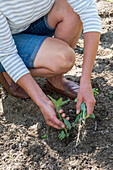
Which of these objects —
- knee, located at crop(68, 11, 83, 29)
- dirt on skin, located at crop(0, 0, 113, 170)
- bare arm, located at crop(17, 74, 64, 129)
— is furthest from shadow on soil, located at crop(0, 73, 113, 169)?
knee, located at crop(68, 11, 83, 29)

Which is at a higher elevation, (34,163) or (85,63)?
A: (85,63)

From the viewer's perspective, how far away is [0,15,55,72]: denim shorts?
1.84 m

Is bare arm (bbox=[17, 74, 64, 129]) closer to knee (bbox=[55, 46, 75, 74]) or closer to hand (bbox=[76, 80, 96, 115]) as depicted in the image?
hand (bbox=[76, 80, 96, 115])

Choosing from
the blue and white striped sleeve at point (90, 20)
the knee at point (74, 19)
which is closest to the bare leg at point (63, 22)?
the knee at point (74, 19)

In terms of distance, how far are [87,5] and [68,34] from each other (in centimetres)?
32

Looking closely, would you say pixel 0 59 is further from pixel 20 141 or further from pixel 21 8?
pixel 20 141

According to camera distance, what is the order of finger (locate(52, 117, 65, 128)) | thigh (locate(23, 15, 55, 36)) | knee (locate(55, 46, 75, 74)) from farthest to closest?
thigh (locate(23, 15, 55, 36))
knee (locate(55, 46, 75, 74))
finger (locate(52, 117, 65, 128))

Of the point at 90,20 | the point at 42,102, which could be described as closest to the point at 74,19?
the point at 90,20

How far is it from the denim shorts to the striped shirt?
9cm

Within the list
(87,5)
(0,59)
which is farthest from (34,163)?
(87,5)

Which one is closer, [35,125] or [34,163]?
[34,163]

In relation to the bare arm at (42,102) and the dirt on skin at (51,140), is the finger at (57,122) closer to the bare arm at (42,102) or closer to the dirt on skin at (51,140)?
the bare arm at (42,102)

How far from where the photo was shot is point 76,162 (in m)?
1.62

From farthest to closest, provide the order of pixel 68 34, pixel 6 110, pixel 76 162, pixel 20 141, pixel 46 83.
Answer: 1. pixel 46 83
2. pixel 6 110
3. pixel 68 34
4. pixel 20 141
5. pixel 76 162
